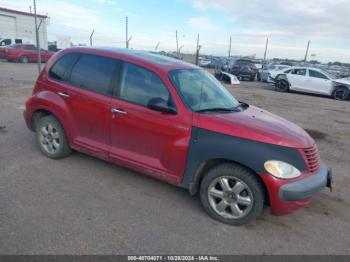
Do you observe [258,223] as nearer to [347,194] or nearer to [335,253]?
[335,253]

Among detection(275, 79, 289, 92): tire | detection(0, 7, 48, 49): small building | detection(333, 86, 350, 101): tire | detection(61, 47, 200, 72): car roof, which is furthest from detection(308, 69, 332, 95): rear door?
detection(0, 7, 48, 49): small building

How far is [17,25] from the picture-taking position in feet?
144

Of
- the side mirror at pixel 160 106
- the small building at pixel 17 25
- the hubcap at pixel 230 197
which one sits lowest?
the hubcap at pixel 230 197

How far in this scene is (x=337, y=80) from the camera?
18.2 m

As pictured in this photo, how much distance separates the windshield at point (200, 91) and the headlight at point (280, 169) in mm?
1070

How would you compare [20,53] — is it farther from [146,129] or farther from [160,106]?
[160,106]

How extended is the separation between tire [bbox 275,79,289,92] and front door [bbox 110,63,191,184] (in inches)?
682

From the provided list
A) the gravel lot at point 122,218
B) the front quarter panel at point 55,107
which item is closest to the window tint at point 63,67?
the front quarter panel at point 55,107

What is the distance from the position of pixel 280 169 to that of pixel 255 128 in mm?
532

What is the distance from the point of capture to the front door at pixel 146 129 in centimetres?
387

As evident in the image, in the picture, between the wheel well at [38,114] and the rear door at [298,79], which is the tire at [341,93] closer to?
the rear door at [298,79]

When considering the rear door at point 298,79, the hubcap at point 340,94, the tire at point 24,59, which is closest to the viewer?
the hubcap at point 340,94

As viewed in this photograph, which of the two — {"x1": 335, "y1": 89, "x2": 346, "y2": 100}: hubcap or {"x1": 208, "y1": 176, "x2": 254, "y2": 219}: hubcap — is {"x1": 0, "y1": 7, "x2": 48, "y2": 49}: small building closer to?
{"x1": 335, "y1": 89, "x2": 346, "y2": 100}: hubcap

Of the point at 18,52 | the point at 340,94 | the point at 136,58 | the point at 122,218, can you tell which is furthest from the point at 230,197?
the point at 18,52
